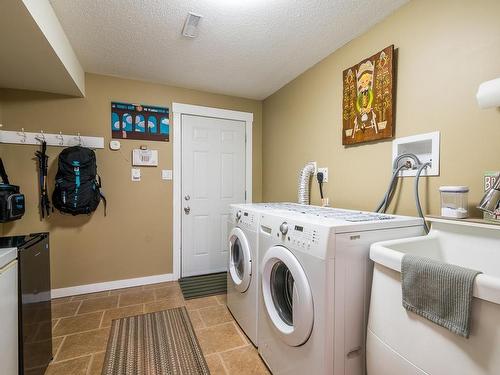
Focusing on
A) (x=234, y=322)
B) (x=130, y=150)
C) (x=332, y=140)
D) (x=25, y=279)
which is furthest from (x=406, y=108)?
(x=130, y=150)

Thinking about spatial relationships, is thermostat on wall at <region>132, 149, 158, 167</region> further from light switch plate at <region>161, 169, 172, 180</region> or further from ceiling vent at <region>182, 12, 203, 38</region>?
ceiling vent at <region>182, 12, 203, 38</region>

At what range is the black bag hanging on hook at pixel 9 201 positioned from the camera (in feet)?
6.40

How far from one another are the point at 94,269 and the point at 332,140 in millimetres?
2686

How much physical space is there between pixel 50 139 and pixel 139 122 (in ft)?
2.67

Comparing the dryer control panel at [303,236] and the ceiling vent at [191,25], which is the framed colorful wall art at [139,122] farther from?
the dryer control panel at [303,236]

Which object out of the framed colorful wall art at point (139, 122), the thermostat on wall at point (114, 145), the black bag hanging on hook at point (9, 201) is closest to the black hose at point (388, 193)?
the framed colorful wall art at point (139, 122)

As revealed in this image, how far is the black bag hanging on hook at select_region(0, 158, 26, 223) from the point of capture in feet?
6.40

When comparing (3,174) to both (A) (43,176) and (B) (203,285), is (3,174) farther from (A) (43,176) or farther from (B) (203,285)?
(B) (203,285)

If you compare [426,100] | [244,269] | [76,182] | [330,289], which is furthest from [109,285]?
[426,100]

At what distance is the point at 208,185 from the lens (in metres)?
3.05

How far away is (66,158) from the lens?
7.49 ft

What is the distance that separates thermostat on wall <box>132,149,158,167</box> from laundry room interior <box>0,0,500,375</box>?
0.6 inches

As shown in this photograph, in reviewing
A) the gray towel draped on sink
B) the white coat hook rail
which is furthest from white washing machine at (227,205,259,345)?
the white coat hook rail

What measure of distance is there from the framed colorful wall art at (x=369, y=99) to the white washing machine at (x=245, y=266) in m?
0.77
